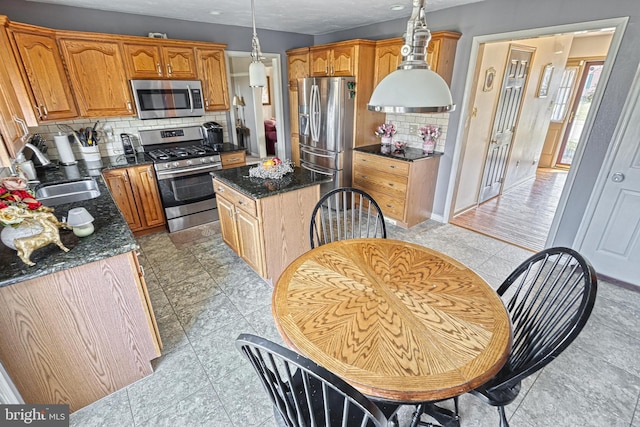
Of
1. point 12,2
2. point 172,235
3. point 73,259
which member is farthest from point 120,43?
point 73,259

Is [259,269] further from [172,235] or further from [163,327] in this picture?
[172,235]

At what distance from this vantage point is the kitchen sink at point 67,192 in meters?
2.58

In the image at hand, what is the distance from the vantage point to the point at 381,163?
3676 millimetres

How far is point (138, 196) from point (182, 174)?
51cm

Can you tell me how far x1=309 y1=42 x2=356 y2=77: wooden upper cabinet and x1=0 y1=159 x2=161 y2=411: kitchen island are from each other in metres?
3.12

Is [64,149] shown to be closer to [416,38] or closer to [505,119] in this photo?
[416,38]

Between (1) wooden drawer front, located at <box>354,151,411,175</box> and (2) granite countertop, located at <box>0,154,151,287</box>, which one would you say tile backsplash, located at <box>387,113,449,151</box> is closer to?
(1) wooden drawer front, located at <box>354,151,411,175</box>

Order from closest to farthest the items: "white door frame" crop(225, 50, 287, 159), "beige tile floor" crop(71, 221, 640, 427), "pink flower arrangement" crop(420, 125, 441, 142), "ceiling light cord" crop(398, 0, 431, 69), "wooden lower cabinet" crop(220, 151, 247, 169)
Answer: "ceiling light cord" crop(398, 0, 431, 69), "beige tile floor" crop(71, 221, 640, 427), "pink flower arrangement" crop(420, 125, 441, 142), "wooden lower cabinet" crop(220, 151, 247, 169), "white door frame" crop(225, 50, 287, 159)

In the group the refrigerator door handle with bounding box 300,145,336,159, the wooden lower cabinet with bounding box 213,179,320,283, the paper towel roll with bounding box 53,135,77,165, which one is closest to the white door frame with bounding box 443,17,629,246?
the refrigerator door handle with bounding box 300,145,336,159

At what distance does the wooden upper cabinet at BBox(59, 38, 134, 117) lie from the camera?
2895 mm

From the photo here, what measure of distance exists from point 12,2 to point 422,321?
4295 millimetres

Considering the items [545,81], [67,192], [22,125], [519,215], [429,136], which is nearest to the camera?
[22,125]

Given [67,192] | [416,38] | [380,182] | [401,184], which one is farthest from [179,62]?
[416,38]

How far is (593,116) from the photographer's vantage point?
2.46m
